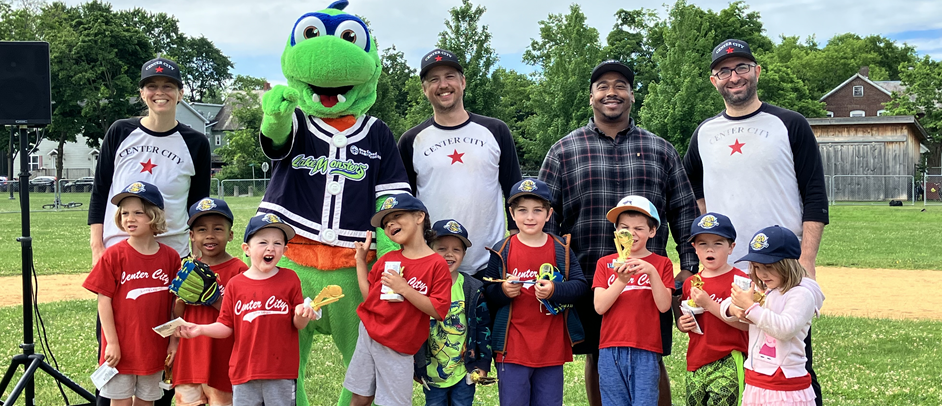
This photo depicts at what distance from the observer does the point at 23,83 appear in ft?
15.6

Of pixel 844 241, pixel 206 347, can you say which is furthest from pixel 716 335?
pixel 844 241

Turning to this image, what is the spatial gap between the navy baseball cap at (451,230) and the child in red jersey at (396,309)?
0.18 metres

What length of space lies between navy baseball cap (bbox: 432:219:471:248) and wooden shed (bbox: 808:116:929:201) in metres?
33.2

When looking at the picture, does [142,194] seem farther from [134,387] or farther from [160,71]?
[134,387]

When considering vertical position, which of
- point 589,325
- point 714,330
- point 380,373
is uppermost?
point 714,330

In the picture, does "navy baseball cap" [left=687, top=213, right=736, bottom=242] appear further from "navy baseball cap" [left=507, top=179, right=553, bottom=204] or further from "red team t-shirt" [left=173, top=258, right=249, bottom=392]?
"red team t-shirt" [left=173, top=258, right=249, bottom=392]

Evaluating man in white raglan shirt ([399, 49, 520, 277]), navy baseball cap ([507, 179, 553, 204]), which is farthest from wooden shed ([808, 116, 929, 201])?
navy baseball cap ([507, 179, 553, 204])

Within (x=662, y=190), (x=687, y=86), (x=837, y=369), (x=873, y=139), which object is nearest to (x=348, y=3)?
(x=662, y=190)

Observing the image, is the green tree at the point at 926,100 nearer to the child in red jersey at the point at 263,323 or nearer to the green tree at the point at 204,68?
the child in red jersey at the point at 263,323

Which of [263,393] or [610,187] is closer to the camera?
[263,393]

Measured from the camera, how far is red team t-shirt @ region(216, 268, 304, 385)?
12.0ft

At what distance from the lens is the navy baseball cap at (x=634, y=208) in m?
4.04

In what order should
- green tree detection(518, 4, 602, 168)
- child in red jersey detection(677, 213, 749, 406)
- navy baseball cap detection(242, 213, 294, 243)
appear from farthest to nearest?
green tree detection(518, 4, 602, 168) → child in red jersey detection(677, 213, 749, 406) → navy baseball cap detection(242, 213, 294, 243)

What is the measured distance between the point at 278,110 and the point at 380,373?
156 cm
